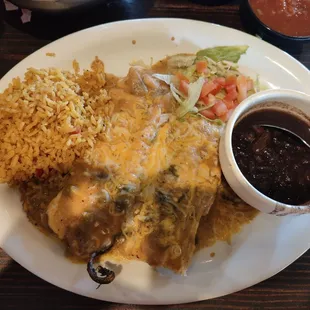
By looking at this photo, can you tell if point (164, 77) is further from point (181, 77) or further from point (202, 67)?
point (202, 67)

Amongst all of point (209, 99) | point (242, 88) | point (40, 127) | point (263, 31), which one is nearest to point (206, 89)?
point (209, 99)

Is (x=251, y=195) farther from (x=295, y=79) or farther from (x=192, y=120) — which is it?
(x=295, y=79)

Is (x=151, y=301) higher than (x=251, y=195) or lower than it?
lower

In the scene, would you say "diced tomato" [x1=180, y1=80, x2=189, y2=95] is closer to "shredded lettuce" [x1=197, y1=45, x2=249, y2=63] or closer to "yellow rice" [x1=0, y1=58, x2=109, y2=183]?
"shredded lettuce" [x1=197, y1=45, x2=249, y2=63]

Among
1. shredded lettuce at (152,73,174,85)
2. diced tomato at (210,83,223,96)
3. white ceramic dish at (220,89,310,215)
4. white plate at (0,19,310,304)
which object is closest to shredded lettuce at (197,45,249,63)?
white plate at (0,19,310,304)

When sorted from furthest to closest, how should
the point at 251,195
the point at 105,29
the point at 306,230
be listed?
1. the point at 105,29
2. the point at 306,230
3. the point at 251,195

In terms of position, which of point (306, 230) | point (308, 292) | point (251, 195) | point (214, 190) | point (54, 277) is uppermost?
point (251, 195)

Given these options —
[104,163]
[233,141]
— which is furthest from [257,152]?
[104,163]
